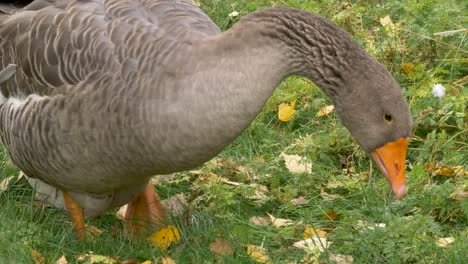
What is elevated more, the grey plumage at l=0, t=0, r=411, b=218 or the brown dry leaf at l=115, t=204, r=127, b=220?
the grey plumage at l=0, t=0, r=411, b=218

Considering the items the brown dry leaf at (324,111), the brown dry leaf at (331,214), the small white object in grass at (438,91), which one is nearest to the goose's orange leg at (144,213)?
the brown dry leaf at (331,214)

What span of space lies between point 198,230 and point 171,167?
0.75 metres

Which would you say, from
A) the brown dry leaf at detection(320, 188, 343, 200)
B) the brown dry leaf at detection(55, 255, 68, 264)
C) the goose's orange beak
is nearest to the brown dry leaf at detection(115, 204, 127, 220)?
the brown dry leaf at detection(55, 255, 68, 264)

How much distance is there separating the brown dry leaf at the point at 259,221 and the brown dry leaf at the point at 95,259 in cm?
79

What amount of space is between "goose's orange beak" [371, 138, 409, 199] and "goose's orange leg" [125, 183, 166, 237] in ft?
4.78

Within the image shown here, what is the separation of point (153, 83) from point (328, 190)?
5.27 feet

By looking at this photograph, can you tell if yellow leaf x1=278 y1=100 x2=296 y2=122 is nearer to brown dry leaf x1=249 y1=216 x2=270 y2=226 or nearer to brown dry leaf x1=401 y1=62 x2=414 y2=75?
brown dry leaf x1=401 y1=62 x2=414 y2=75

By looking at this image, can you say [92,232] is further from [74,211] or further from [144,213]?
[144,213]

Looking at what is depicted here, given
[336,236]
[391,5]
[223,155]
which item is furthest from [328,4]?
[336,236]

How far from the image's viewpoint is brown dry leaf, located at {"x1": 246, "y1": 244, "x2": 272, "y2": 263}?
4.47m

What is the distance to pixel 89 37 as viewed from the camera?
4.27 m

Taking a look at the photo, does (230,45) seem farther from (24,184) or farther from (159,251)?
(24,184)

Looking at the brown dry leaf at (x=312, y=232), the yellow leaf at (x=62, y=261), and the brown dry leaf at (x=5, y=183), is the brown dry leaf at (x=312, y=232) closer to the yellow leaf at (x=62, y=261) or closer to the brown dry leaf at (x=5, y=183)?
the yellow leaf at (x=62, y=261)

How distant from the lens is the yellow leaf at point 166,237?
4.74 meters
